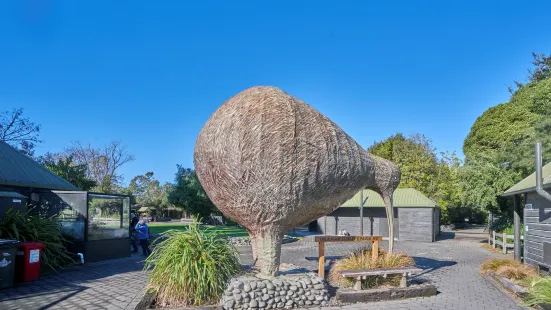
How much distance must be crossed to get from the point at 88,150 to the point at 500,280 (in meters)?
43.2

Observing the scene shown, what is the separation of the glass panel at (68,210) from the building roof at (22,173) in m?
0.79

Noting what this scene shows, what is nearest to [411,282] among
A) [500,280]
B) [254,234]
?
[500,280]

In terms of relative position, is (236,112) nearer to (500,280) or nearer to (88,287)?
(88,287)

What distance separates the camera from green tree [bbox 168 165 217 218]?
1372 inches

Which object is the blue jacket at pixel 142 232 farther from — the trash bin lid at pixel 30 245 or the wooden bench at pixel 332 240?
the wooden bench at pixel 332 240

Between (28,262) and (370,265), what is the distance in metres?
8.41

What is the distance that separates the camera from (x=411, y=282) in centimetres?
943

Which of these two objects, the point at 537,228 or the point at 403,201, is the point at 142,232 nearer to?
the point at 537,228

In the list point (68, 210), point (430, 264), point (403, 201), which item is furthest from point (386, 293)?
point (403, 201)

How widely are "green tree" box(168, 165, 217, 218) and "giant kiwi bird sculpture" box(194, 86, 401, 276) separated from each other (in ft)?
89.3

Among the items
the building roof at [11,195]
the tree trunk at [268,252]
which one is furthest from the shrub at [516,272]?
the building roof at [11,195]

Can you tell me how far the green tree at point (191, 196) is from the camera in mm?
34844

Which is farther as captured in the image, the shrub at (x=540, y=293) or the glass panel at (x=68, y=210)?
the glass panel at (x=68, y=210)

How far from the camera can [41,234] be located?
10656mm
